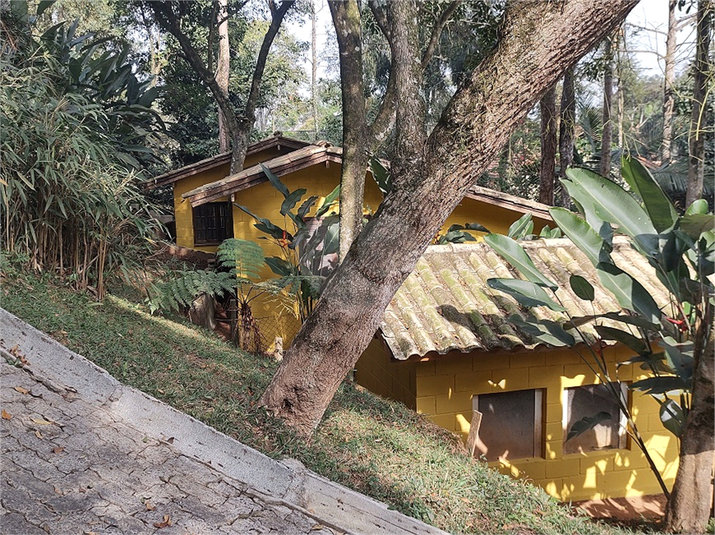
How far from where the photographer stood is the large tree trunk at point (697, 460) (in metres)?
4.14

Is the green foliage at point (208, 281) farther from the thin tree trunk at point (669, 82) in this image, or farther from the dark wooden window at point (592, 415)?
the thin tree trunk at point (669, 82)

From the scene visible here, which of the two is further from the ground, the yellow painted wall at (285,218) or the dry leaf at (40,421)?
the yellow painted wall at (285,218)

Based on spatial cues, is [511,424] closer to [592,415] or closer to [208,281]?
[592,415]

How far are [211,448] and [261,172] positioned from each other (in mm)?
7413

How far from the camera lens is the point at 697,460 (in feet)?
14.6

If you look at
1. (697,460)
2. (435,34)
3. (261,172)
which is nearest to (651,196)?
(697,460)

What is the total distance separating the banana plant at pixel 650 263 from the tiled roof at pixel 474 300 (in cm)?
72

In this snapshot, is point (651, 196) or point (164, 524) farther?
point (651, 196)

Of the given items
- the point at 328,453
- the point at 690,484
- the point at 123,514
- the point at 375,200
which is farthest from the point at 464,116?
the point at 375,200

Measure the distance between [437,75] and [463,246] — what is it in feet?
55.5

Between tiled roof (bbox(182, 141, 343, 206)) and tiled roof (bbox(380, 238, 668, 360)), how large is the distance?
384cm

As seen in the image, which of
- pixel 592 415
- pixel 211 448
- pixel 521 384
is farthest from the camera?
pixel 592 415

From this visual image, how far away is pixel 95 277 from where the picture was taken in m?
5.86

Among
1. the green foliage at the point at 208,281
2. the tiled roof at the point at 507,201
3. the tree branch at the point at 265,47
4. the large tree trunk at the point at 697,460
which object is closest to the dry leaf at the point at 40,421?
the green foliage at the point at 208,281
